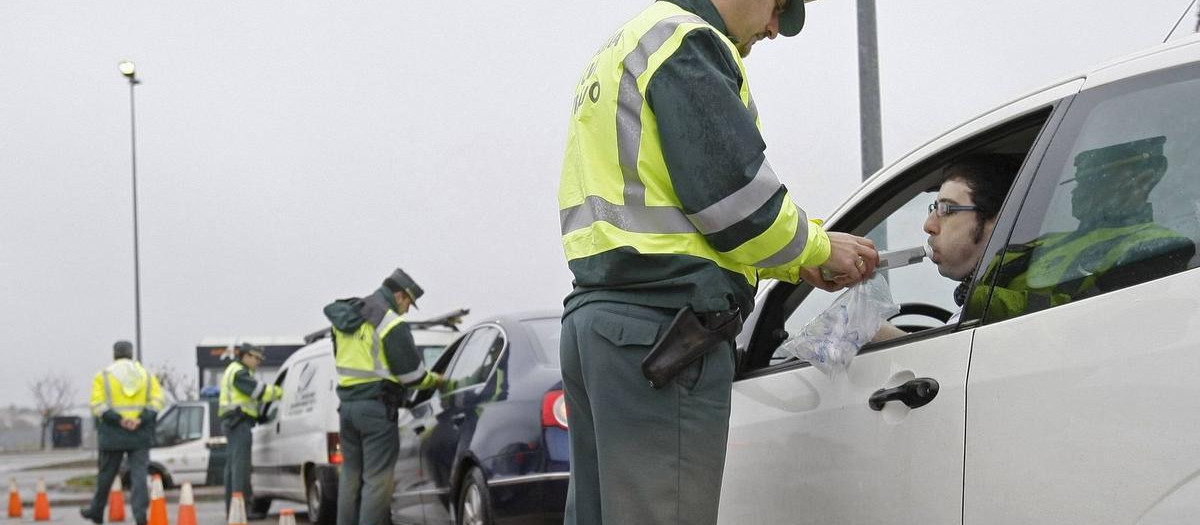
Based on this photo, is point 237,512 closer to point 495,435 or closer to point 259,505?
point 495,435

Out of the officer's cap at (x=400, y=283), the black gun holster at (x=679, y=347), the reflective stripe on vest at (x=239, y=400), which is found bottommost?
the reflective stripe on vest at (x=239, y=400)

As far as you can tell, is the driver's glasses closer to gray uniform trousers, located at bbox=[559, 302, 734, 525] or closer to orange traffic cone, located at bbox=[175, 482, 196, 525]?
gray uniform trousers, located at bbox=[559, 302, 734, 525]

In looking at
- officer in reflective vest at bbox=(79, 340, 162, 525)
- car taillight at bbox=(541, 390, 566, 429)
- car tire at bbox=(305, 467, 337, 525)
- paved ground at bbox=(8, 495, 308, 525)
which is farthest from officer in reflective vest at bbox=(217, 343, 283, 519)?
car taillight at bbox=(541, 390, 566, 429)

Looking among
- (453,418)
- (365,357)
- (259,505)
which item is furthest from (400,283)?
(259,505)

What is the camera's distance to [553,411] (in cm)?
605

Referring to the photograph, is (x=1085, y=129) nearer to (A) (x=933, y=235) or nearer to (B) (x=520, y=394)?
(A) (x=933, y=235)

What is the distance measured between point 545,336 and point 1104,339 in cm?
473

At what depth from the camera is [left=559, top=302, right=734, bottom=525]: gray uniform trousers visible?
2420 millimetres

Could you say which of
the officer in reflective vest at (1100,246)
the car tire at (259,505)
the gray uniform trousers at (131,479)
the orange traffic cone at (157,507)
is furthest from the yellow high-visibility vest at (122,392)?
the officer in reflective vest at (1100,246)

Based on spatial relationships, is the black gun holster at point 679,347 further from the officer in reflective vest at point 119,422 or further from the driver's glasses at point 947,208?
the officer in reflective vest at point 119,422

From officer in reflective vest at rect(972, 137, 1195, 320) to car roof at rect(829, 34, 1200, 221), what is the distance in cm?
14

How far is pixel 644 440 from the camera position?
2.43 meters

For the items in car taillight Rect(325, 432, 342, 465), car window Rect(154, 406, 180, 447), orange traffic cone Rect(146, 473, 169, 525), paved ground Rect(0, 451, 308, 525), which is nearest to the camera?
orange traffic cone Rect(146, 473, 169, 525)

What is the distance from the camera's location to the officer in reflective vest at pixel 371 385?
8047 mm
